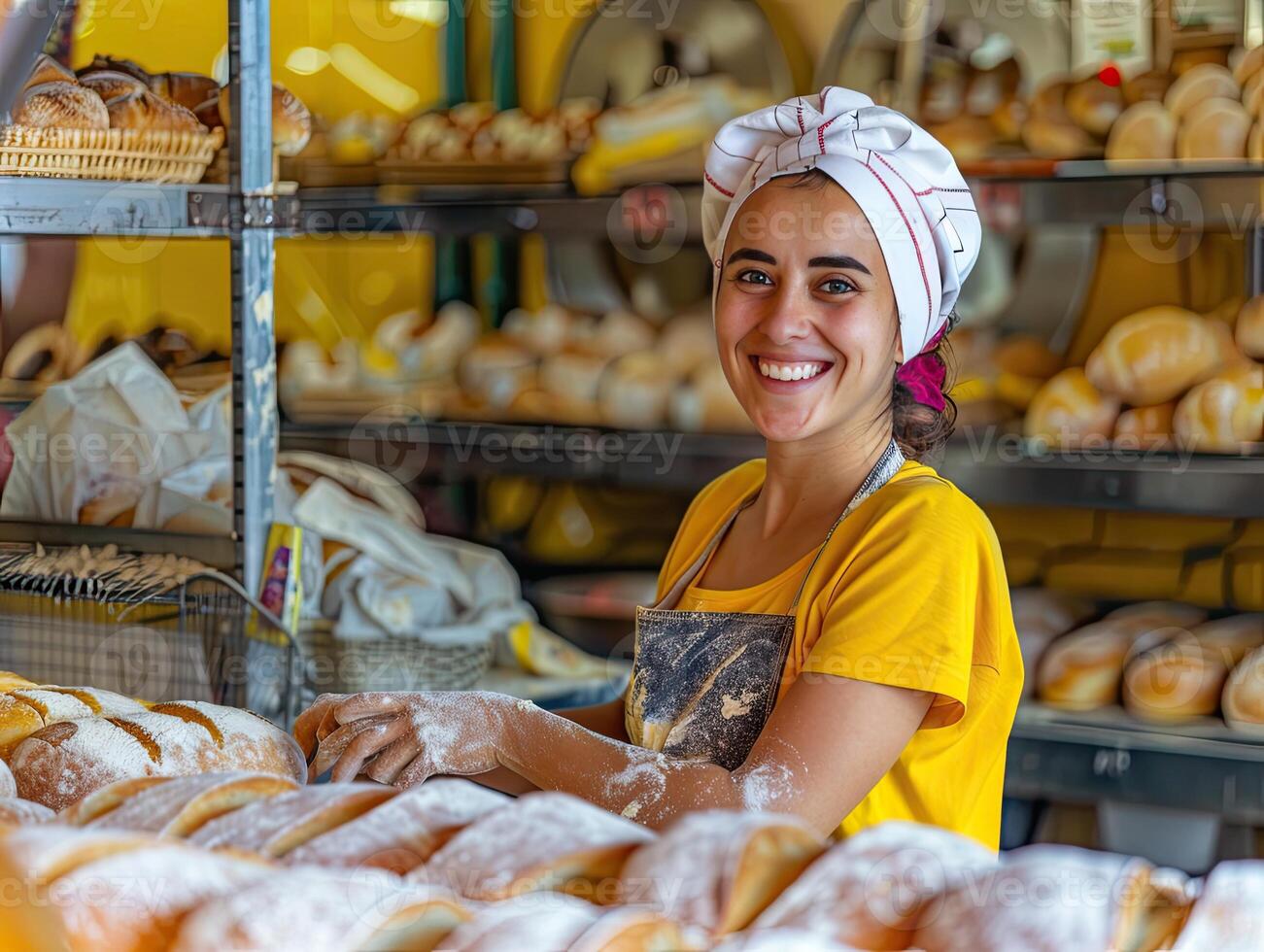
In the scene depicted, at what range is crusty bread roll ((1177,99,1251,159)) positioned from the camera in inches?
87.7

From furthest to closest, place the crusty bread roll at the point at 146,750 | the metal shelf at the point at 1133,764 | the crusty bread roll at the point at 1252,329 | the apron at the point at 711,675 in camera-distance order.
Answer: the crusty bread roll at the point at 1252,329 < the metal shelf at the point at 1133,764 < the apron at the point at 711,675 < the crusty bread roll at the point at 146,750

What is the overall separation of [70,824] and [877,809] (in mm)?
692

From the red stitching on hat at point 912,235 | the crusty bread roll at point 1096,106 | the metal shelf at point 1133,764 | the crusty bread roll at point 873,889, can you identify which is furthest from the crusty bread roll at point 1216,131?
the crusty bread roll at point 873,889

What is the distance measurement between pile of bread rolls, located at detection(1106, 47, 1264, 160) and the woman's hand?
1.71 m

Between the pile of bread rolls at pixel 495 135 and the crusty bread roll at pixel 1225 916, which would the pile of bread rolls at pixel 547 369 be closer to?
the pile of bread rolls at pixel 495 135

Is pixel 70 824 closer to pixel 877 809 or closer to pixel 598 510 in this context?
pixel 877 809

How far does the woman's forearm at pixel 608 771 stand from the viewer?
1.03 metres

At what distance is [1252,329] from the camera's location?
233cm

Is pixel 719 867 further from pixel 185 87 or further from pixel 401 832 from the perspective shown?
pixel 185 87

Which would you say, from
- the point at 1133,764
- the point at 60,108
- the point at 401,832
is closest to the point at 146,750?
the point at 401,832

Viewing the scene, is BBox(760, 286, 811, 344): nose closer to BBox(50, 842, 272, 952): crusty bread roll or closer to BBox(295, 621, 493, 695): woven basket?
BBox(50, 842, 272, 952): crusty bread roll

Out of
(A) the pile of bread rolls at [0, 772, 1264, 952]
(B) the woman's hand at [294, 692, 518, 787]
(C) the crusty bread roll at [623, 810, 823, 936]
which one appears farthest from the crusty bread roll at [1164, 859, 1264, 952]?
(B) the woman's hand at [294, 692, 518, 787]

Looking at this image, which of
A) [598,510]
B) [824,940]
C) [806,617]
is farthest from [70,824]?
[598,510]

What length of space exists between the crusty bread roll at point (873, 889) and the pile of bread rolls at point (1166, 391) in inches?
73.4
